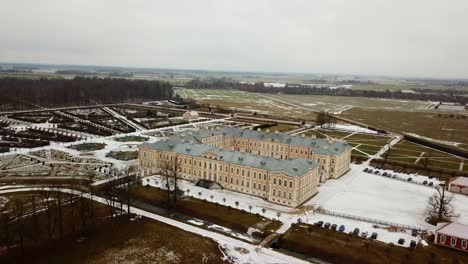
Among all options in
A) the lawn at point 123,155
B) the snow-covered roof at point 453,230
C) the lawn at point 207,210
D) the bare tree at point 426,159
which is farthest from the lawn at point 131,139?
the snow-covered roof at point 453,230

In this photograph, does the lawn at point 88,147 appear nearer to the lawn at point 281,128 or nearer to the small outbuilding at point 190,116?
the small outbuilding at point 190,116

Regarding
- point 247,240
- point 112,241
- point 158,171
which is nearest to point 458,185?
point 247,240

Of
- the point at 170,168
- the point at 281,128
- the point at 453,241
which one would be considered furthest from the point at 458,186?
the point at 281,128

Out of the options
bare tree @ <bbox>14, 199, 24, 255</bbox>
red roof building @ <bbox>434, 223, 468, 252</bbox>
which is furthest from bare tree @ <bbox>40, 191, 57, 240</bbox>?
red roof building @ <bbox>434, 223, 468, 252</bbox>

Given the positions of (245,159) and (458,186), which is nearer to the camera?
(245,159)

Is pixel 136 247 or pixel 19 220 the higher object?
pixel 19 220

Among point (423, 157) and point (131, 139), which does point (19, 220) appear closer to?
point (131, 139)
